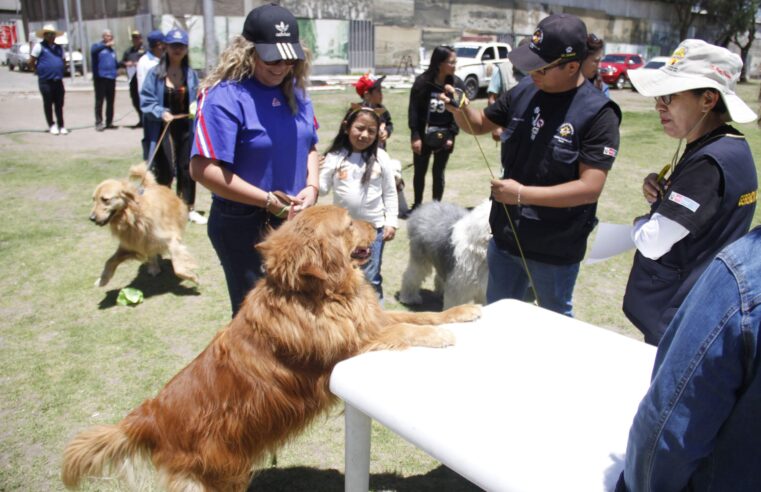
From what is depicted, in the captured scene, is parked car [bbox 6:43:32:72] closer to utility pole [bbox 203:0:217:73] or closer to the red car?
utility pole [bbox 203:0:217:73]

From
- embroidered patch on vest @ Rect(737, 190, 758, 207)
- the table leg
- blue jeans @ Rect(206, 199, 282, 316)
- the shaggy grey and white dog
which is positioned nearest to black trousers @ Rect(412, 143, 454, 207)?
the shaggy grey and white dog

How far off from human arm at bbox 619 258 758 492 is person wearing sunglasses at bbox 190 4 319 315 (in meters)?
2.11

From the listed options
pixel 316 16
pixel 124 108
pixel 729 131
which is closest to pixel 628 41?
pixel 316 16

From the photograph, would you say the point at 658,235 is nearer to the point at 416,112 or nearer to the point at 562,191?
the point at 562,191

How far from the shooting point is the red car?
2688cm

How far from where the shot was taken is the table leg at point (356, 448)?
2.00 metres

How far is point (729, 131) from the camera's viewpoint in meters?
2.03

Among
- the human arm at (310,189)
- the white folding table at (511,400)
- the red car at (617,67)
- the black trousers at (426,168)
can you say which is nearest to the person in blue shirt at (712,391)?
the white folding table at (511,400)

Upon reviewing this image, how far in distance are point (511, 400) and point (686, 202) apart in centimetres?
99

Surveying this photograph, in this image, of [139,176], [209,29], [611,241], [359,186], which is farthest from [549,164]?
[209,29]

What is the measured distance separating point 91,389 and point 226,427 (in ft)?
6.79

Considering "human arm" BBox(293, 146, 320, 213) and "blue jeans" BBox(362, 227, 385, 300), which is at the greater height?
"human arm" BBox(293, 146, 320, 213)

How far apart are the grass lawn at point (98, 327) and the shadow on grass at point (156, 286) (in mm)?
19

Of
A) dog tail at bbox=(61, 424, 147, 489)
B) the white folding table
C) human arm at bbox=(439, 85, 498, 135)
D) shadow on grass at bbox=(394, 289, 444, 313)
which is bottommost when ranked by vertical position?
shadow on grass at bbox=(394, 289, 444, 313)
